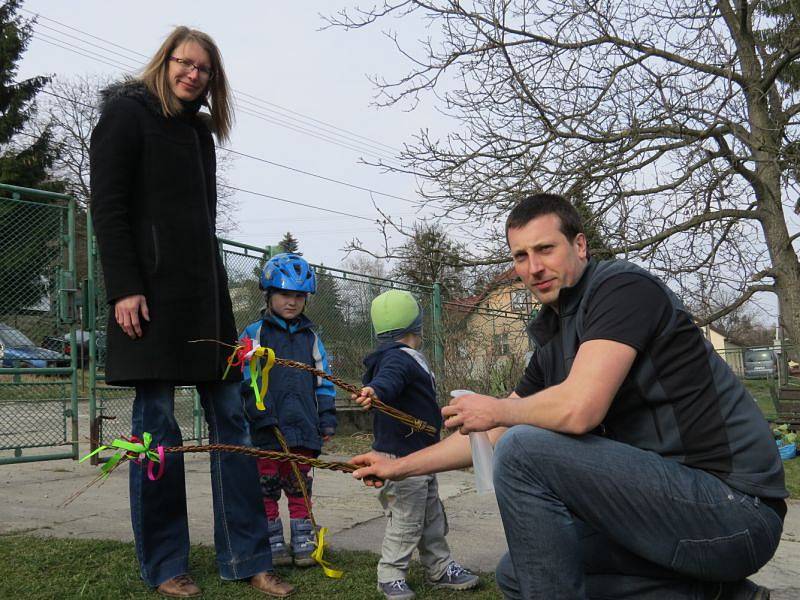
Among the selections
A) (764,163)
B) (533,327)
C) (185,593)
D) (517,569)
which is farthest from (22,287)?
(764,163)

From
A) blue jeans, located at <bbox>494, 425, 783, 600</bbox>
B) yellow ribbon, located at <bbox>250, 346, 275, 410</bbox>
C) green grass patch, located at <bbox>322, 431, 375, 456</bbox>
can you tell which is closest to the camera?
blue jeans, located at <bbox>494, 425, 783, 600</bbox>

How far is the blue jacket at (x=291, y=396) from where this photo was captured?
12.9ft

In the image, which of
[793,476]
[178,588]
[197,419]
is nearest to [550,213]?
[178,588]

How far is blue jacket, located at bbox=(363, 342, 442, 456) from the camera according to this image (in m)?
3.67

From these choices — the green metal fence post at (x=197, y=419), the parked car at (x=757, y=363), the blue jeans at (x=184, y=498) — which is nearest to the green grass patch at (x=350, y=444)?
the green metal fence post at (x=197, y=419)

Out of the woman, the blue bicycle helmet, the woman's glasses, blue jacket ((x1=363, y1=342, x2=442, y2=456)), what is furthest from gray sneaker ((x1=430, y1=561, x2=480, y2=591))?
the woman's glasses

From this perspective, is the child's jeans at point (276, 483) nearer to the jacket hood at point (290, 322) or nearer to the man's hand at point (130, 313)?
the jacket hood at point (290, 322)

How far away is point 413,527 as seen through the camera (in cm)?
341

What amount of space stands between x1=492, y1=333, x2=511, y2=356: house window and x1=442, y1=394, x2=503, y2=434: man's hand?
8620 millimetres

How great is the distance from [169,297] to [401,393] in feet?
4.05

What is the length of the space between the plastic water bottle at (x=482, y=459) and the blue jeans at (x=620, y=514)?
0.24 m

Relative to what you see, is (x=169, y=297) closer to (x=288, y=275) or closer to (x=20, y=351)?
(x=288, y=275)

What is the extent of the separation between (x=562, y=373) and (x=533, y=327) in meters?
0.23

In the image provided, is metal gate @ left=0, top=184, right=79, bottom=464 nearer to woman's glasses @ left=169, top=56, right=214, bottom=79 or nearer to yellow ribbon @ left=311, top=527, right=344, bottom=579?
woman's glasses @ left=169, top=56, right=214, bottom=79
